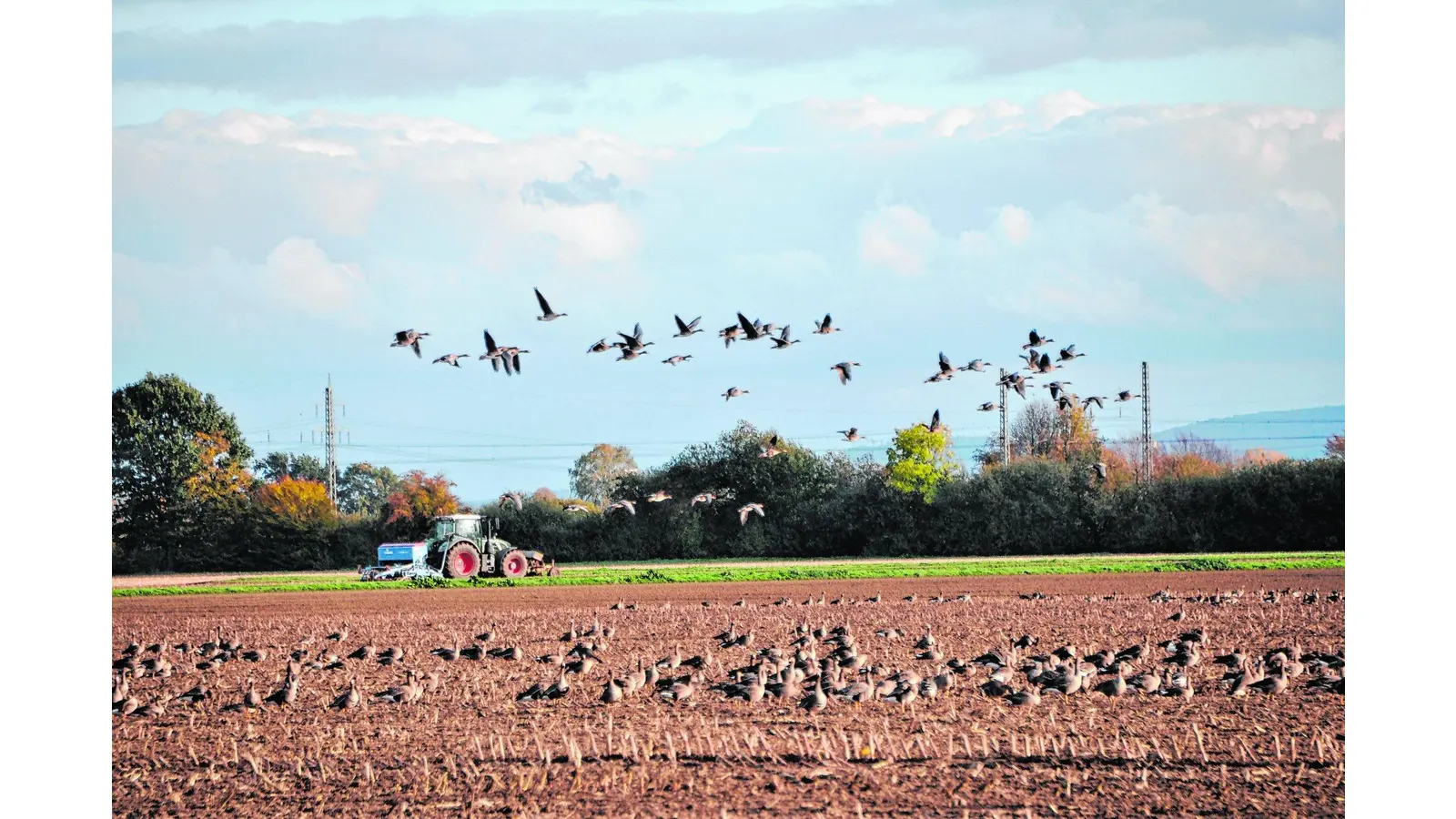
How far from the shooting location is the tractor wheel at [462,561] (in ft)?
114

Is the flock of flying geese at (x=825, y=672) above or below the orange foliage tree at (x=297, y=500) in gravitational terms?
below

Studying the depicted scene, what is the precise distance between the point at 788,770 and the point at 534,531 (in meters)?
41.1

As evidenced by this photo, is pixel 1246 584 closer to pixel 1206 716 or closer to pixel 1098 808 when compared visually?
pixel 1206 716

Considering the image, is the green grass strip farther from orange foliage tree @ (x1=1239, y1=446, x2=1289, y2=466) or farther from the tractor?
orange foliage tree @ (x1=1239, y1=446, x2=1289, y2=466)

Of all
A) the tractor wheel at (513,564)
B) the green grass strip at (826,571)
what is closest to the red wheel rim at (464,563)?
the green grass strip at (826,571)

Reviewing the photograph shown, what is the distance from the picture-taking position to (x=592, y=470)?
9356cm

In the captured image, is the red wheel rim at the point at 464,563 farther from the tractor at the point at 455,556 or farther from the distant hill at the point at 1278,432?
the distant hill at the point at 1278,432

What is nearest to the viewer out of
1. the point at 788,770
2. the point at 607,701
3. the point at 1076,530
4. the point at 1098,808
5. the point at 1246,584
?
the point at 1098,808

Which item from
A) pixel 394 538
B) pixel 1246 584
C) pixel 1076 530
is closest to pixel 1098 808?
pixel 1246 584

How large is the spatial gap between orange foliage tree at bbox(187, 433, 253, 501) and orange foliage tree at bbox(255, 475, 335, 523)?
3.54 feet

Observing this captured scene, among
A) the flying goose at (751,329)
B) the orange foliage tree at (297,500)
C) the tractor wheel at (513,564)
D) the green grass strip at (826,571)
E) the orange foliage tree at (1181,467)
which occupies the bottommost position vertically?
the green grass strip at (826,571)

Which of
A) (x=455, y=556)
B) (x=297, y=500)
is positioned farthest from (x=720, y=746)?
(x=297, y=500)

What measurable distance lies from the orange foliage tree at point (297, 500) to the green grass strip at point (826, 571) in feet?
37.6
